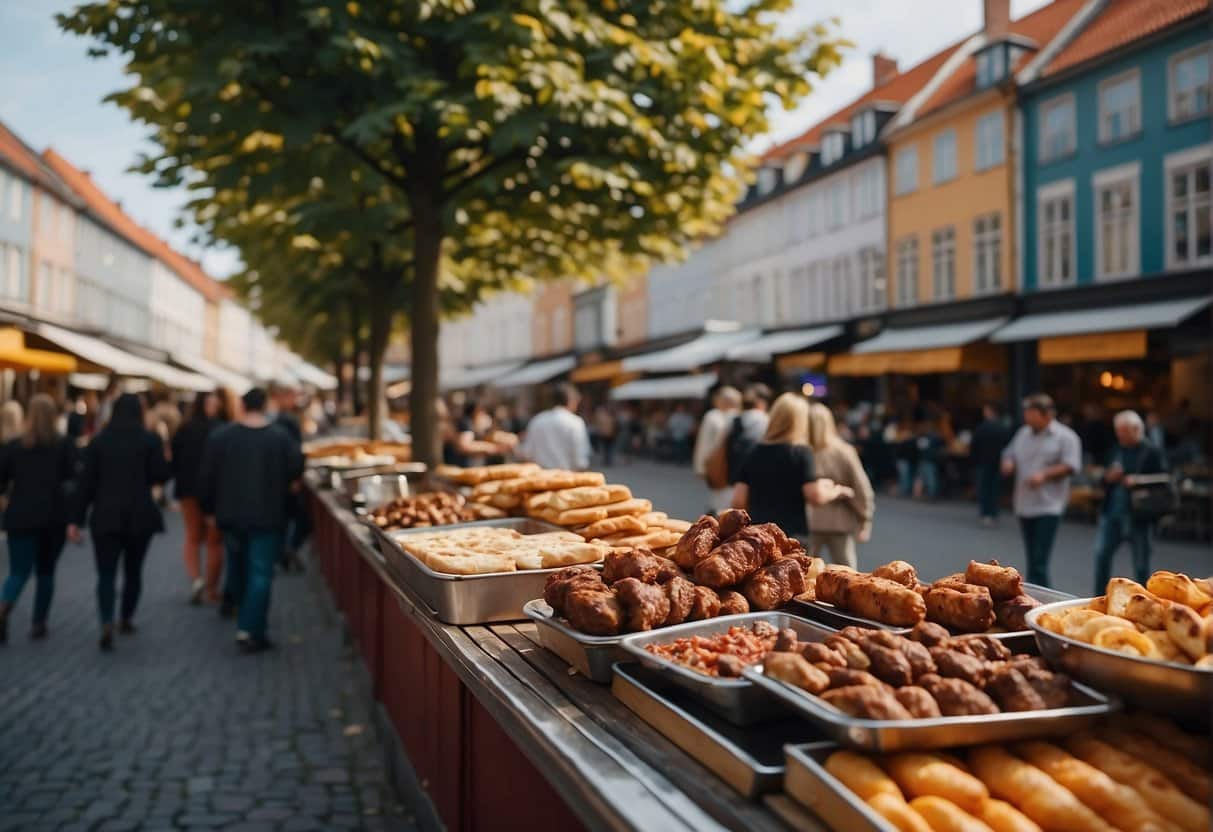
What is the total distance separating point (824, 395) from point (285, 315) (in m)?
15.9

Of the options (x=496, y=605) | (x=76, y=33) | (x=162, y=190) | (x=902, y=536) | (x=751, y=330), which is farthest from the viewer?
(x=751, y=330)

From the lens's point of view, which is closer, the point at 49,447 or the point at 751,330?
the point at 49,447

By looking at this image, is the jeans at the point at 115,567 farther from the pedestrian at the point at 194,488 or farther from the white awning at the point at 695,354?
the white awning at the point at 695,354

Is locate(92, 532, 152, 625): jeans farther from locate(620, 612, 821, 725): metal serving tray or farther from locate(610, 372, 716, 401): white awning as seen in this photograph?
locate(610, 372, 716, 401): white awning

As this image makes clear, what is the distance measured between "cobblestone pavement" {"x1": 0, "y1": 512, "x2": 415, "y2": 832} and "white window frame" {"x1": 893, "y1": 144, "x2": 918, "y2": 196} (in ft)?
82.8

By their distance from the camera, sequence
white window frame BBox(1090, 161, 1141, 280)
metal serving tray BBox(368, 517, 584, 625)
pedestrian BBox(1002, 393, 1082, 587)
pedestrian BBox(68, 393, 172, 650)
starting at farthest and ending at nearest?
white window frame BBox(1090, 161, 1141, 280), pedestrian BBox(1002, 393, 1082, 587), pedestrian BBox(68, 393, 172, 650), metal serving tray BBox(368, 517, 584, 625)

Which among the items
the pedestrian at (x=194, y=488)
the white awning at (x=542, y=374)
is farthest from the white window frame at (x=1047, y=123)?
the white awning at (x=542, y=374)

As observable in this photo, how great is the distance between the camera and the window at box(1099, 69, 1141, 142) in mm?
22938

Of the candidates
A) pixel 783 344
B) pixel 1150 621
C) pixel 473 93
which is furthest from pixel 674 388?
pixel 1150 621

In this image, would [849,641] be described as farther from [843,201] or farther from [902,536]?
[843,201]

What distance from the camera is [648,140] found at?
8.71 m

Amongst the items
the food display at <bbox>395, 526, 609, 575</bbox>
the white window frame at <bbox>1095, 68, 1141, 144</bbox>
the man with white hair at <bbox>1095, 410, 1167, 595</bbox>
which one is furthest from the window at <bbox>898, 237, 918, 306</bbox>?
the food display at <bbox>395, 526, 609, 575</bbox>

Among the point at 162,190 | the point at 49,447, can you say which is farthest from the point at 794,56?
the point at 49,447

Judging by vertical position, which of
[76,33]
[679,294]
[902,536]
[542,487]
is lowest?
[902,536]
